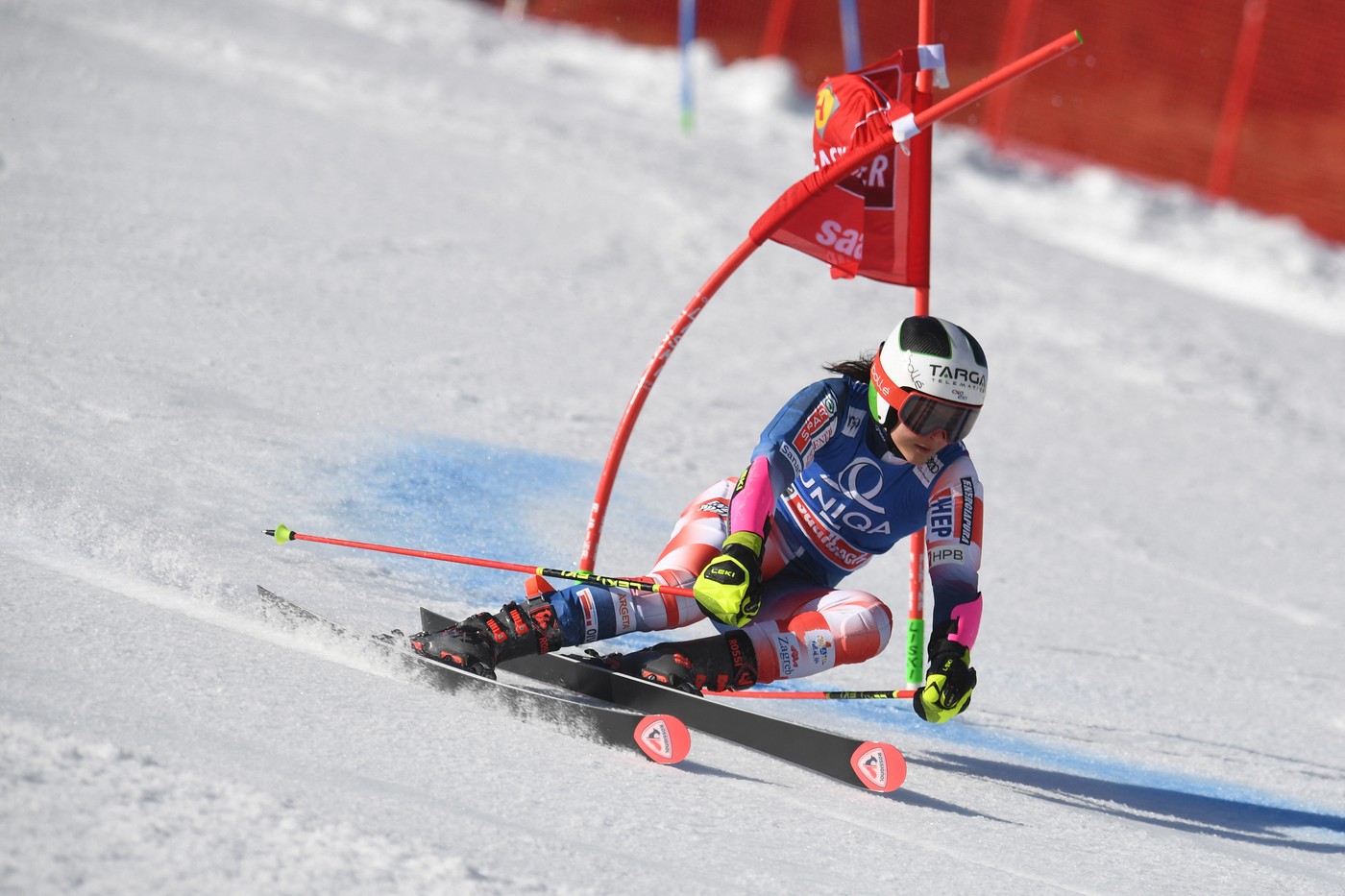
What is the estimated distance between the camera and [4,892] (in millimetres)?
2283

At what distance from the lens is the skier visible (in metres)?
3.82

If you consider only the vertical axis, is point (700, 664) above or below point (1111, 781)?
above

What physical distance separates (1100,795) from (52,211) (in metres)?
6.35

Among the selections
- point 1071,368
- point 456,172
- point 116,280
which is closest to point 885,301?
point 1071,368

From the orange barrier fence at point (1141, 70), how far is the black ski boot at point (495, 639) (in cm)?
1283

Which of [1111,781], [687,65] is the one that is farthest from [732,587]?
[687,65]

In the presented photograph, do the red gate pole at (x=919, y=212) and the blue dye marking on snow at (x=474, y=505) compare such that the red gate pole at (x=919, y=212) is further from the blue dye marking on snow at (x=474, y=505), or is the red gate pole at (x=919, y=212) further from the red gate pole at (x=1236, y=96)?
the red gate pole at (x=1236, y=96)

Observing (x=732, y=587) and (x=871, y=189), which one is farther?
(x=871, y=189)

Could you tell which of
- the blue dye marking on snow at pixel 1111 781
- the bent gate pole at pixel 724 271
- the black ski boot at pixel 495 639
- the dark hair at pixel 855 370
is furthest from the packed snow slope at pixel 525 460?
the dark hair at pixel 855 370

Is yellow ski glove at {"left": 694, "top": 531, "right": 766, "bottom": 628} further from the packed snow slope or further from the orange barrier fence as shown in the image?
the orange barrier fence

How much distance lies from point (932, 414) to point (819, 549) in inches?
25.2

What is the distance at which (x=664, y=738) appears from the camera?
3537mm

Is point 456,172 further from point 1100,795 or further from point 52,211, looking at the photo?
point 1100,795

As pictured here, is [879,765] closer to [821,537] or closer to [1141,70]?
[821,537]
